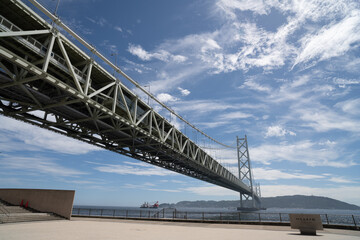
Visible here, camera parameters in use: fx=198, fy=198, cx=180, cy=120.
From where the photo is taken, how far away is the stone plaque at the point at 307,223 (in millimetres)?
11523

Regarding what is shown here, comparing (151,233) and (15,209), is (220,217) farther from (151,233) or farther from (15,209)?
(15,209)

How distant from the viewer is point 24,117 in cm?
1681

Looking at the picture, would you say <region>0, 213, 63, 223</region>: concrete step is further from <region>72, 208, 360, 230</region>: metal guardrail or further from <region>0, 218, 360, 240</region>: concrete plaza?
<region>72, 208, 360, 230</region>: metal guardrail

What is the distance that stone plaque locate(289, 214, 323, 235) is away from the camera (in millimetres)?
11523

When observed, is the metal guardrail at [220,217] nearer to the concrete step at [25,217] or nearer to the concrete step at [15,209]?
the concrete step at [25,217]

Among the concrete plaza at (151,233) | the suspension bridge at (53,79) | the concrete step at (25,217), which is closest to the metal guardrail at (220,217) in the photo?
the concrete plaza at (151,233)

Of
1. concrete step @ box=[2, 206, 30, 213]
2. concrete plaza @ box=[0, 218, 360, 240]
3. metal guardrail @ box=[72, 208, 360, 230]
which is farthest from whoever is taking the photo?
concrete step @ box=[2, 206, 30, 213]

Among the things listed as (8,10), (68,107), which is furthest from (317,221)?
(8,10)

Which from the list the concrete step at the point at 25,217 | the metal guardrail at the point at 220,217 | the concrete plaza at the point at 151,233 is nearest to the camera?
the concrete plaza at the point at 151,233

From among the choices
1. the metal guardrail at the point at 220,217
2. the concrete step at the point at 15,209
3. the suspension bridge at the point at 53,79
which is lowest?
the metal guardrail at the point at 220,217

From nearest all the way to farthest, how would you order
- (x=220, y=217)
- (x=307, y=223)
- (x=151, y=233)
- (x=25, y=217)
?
(x=151, y=233) < (x=307, y=223) < (x=25, y=217) < (x=220, y=217)

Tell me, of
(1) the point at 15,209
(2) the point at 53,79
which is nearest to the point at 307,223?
(2) the point at 53,79

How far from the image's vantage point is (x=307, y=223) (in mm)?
11820

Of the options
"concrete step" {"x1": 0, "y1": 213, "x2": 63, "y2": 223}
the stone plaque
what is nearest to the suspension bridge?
"concrete step" {"x1": 0, "y1": 213, "x2": 63, "y2": 223}
